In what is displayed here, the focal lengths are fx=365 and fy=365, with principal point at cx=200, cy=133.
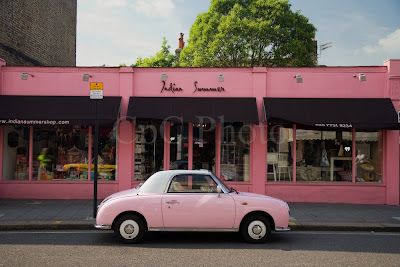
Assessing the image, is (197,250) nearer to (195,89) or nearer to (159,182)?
(159,182)

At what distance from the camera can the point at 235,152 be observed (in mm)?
12289

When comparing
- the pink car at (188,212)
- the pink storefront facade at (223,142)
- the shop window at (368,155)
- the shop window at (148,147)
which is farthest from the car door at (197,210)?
the shop window at (368,155)

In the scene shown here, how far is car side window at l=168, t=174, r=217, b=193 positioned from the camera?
7.26 metres

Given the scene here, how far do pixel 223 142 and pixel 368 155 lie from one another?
4.86 meters

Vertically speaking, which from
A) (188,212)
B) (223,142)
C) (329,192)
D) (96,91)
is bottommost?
(329,192)

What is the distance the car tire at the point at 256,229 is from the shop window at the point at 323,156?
5.38 meters

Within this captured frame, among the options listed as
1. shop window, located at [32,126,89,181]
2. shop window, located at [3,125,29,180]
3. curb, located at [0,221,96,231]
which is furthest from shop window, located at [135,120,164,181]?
curb, located at [0,221,96,231]

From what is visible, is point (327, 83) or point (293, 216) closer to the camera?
point (293, 216)

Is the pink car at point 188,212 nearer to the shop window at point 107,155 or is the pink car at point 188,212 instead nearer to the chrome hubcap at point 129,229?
the chrome hubcap at point 129,229

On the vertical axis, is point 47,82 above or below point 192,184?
above

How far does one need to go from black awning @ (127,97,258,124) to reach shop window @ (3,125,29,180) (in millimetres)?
3880

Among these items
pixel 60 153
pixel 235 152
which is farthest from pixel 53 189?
pixel 235 152

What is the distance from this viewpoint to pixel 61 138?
40.7 feet

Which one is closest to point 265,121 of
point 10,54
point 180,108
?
point 180,108
